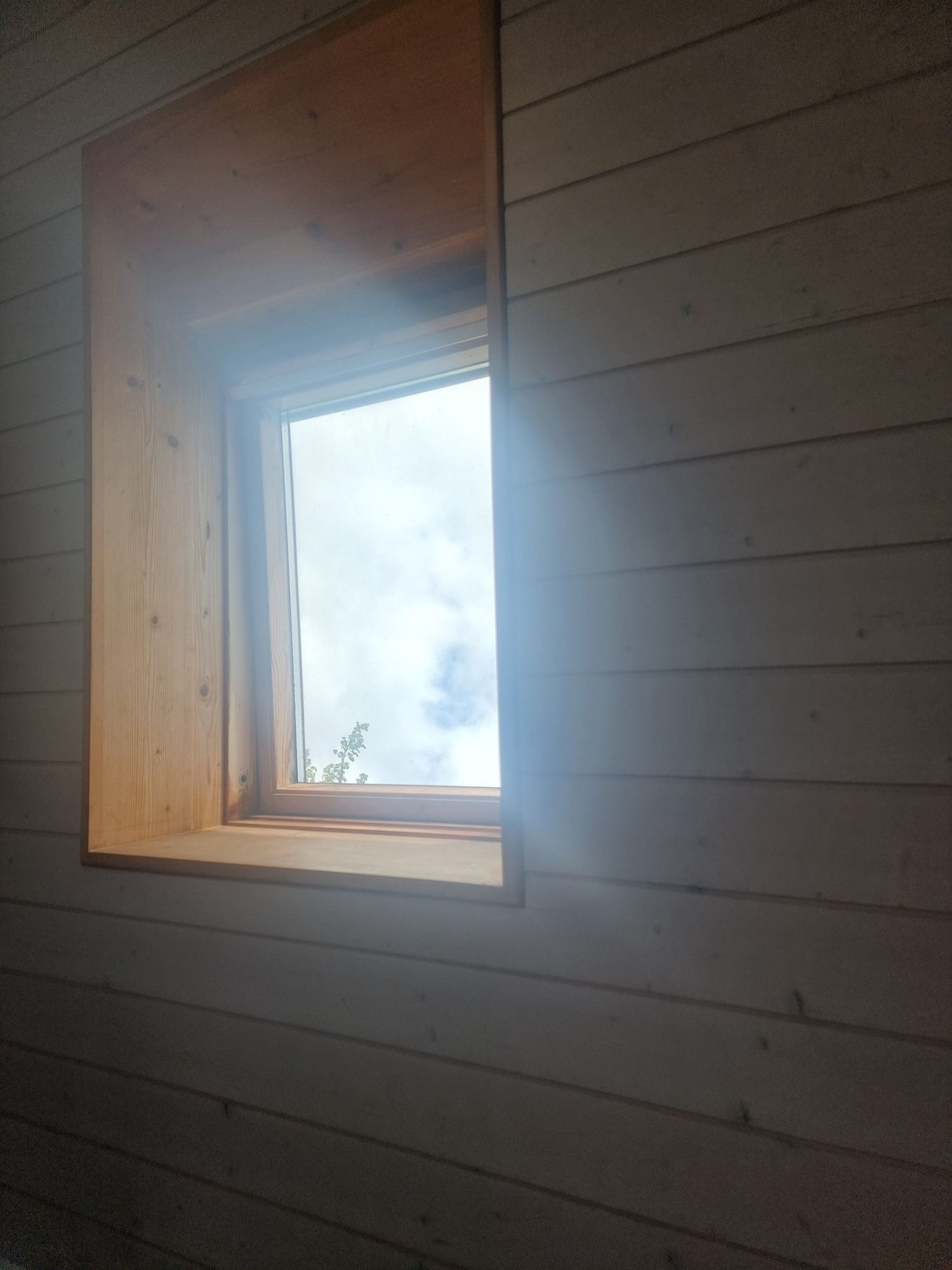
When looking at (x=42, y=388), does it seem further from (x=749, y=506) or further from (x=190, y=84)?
(x=749, y=506)

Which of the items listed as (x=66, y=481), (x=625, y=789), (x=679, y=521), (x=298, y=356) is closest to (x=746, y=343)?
(x=679, y=521)

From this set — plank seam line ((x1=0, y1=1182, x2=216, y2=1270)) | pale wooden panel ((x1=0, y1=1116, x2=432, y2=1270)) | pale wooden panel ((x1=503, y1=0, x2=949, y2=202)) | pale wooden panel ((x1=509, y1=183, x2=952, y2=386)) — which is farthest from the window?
plank seam line ((x1=0, y1=1182, x2=216, y2=1270))

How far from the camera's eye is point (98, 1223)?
122cm

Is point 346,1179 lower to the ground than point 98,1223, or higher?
higher

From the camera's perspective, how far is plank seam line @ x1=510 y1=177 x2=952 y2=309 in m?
0.74

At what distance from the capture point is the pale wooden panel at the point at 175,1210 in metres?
1.01

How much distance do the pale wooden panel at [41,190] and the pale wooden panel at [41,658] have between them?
2.40 ft

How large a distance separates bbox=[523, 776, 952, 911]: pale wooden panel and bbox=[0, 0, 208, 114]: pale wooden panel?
1344 mm

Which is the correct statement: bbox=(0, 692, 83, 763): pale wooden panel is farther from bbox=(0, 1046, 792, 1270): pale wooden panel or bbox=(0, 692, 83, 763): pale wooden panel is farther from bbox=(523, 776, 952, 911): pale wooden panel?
bbox=(523, 776, 952, 911): pale wooden panel

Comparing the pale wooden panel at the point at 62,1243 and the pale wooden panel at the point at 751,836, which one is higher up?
the pale wooden panel at the point at 751,836

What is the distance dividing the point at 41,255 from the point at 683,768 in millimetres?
1408

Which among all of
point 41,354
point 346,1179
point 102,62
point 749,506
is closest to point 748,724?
point 749,506

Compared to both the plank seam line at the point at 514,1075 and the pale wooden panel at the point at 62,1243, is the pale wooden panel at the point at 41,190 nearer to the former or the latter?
the plank seam line at the point at 514,1075

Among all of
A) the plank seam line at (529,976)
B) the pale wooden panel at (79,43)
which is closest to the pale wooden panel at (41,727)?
the plank seam line at (529,976)
